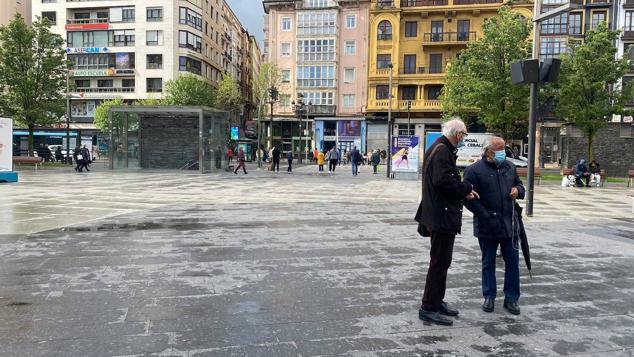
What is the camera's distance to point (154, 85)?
5972cm

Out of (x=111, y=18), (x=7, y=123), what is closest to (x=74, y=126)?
(x=111, y=18)

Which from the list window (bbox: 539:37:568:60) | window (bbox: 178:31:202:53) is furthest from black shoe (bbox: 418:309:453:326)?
window (bbox: 178:31:202:53)

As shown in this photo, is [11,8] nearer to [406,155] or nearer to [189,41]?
[189,41]

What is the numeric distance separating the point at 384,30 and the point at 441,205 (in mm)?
52110

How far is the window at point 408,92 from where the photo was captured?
52.8 metres

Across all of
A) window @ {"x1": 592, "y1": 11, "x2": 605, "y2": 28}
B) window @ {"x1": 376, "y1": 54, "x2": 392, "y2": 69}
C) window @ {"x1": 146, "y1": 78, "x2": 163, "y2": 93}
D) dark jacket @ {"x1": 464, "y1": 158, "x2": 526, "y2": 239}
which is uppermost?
window @ {"x1": 592, "y1": 11, "x2": 605, "y2": 28}

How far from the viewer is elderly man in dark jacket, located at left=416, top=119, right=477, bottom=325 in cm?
445

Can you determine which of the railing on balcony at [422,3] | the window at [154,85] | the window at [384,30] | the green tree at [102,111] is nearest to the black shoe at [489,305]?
the window at [384,30]

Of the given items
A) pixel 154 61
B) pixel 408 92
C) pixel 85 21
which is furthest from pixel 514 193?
pixel 85 21

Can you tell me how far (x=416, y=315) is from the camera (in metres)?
4.79

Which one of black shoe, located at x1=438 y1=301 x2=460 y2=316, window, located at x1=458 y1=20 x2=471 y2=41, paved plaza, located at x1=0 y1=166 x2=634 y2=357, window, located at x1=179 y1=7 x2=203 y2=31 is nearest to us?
paved plaza, located at x1=0 y1=166 x2=634 y2=357

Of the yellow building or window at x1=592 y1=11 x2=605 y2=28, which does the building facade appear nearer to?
the yellow building

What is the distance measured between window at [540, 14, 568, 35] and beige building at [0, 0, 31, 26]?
56.1 meters

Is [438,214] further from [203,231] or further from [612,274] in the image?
[203,231]
